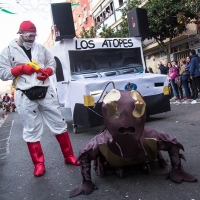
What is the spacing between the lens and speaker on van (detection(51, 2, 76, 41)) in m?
6.21

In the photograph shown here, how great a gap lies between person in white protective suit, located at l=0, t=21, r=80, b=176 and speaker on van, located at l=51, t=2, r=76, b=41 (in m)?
2.41

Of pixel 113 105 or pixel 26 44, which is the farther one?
pixel 26 44

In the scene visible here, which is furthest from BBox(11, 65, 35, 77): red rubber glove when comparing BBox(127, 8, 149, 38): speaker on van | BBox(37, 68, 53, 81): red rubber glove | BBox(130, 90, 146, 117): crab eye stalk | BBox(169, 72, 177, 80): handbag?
BBox(169, 72, 177, 80): handbag

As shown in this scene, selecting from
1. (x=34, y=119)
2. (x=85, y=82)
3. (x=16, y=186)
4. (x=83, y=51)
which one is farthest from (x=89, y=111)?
(x=16, y=186)

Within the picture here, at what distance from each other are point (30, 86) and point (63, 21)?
292 cm

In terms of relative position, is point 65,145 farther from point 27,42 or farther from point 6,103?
point 6,103

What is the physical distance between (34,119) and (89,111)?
7.01 feet

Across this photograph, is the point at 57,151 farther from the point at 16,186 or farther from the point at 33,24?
the point at 33,24

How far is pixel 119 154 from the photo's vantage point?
2.69 m

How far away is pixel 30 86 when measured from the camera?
3.75 meters

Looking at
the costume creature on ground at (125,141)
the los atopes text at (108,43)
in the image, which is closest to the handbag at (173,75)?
the los atopes text at (108,43)

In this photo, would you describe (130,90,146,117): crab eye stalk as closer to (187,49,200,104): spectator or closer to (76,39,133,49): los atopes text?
(76,39,133,49): los atopes text

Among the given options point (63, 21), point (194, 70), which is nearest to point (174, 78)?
point (194, 70)

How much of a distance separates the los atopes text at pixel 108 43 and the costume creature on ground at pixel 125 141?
156 inches
